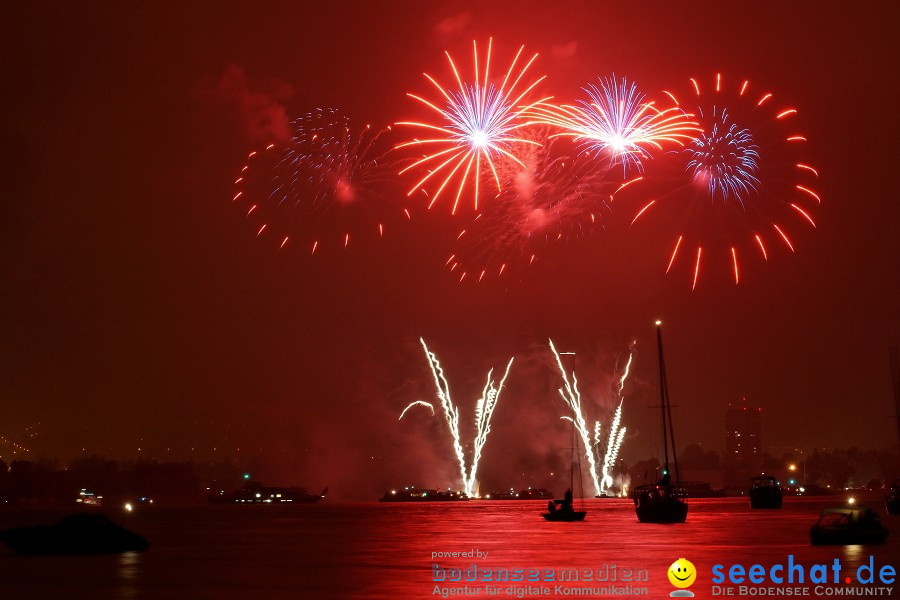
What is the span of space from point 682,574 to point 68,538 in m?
28.6

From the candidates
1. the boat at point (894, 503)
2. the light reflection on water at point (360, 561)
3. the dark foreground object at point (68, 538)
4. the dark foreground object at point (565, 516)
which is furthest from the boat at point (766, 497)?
the dark foreground object at point (68, 538)

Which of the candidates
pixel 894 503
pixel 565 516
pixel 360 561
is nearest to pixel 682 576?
pixel 360 561

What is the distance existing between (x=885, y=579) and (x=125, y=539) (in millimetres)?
33824

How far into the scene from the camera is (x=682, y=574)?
33.2m

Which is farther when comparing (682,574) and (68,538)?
(68,538)

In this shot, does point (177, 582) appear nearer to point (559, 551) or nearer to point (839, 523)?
point (559, 551)

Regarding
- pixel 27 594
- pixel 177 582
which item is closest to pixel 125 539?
pixel 177 582

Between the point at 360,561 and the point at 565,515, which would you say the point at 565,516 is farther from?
the point at 360,561

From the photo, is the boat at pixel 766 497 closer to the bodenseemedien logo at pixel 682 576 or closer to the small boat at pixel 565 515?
the small boat at pixel 565 515

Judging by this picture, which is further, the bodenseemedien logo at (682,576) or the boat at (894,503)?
the boat at (894,503)

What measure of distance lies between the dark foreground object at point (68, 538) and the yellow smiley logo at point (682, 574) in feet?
90.2

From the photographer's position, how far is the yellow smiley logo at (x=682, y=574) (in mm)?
31906

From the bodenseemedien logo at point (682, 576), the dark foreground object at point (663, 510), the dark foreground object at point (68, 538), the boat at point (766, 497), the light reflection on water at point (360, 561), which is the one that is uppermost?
the boat at point (766, 497)

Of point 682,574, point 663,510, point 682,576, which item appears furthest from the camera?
point 663,510
